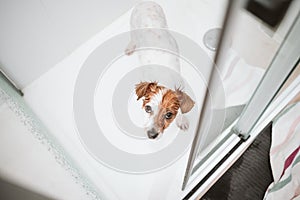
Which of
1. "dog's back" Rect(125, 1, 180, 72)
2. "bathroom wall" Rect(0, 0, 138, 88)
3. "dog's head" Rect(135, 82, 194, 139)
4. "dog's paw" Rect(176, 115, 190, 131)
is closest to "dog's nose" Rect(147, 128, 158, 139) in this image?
"dog's head" Rect(135, 82, 194, 139)

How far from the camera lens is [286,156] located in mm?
1115

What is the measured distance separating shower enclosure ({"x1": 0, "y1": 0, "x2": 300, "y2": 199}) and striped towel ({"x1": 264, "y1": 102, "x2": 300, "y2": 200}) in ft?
0.20

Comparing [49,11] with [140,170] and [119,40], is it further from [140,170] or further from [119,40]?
[140,170]

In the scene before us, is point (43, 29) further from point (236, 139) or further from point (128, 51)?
point (236, 139)

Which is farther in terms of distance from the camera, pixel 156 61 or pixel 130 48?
pixel 130 48

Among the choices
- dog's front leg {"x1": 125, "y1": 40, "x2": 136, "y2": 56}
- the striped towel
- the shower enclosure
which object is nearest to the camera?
the shower enclosure

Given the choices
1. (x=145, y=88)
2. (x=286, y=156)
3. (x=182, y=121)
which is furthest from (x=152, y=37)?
(x=286, y=156)

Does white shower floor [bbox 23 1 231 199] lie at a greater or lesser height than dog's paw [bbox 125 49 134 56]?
lesser

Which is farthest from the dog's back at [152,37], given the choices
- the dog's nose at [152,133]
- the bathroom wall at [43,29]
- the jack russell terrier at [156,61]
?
the dog's nose at [152,133]

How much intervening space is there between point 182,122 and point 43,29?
2.27 ft

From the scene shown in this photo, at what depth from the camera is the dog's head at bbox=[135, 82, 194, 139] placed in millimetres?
1080

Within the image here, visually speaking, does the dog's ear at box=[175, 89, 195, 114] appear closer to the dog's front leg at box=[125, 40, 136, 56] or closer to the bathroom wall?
the dog's front leg at box=[125, 40, 136, 56]

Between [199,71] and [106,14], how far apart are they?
21.1 inches

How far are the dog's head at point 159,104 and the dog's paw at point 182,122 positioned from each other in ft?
0.14
